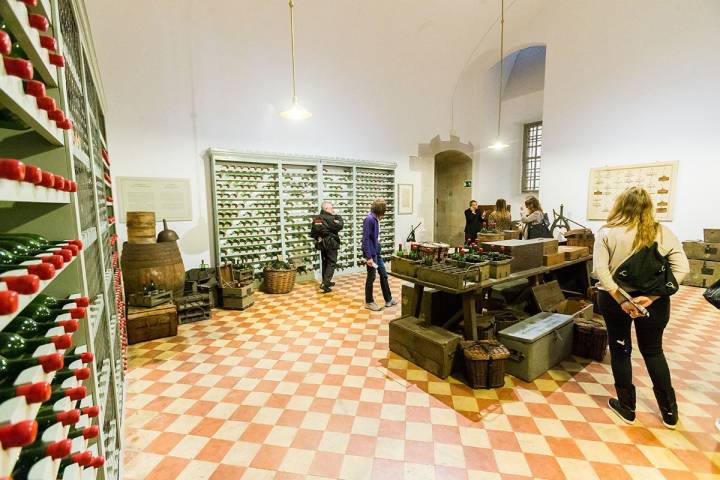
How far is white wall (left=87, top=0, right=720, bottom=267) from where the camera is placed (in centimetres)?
529

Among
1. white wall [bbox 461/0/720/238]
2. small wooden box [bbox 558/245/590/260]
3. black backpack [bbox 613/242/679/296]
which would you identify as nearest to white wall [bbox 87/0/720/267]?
white wall [bbox 461/0/720/238]

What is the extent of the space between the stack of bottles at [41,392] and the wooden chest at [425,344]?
2.68 m

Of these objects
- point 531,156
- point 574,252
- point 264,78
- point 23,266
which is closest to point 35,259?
point 23,266

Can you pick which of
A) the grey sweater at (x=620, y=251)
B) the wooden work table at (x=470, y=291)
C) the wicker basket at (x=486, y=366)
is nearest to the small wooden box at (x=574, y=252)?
the wooden work table at (x=470, y=291)

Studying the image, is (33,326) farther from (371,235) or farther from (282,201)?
(282,201)

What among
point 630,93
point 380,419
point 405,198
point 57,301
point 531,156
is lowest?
point 380,419

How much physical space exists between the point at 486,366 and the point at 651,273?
1.43 metres

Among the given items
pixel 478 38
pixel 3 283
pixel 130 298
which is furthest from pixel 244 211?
pixel 478 38

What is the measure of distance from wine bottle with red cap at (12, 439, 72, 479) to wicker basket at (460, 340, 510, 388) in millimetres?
2856

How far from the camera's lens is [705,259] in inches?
245

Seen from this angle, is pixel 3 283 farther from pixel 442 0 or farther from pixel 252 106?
pixel 442 0

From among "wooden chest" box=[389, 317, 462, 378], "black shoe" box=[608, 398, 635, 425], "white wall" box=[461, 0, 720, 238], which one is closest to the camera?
"black shoe" box=[608, 398, 635, 425]

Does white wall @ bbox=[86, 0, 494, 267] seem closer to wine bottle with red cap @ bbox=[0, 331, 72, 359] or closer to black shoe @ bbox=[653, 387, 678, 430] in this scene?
wine bottle with red cap @ bbox=[0, 331, 72, 359]

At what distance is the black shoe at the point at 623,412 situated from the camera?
8.40 feet
